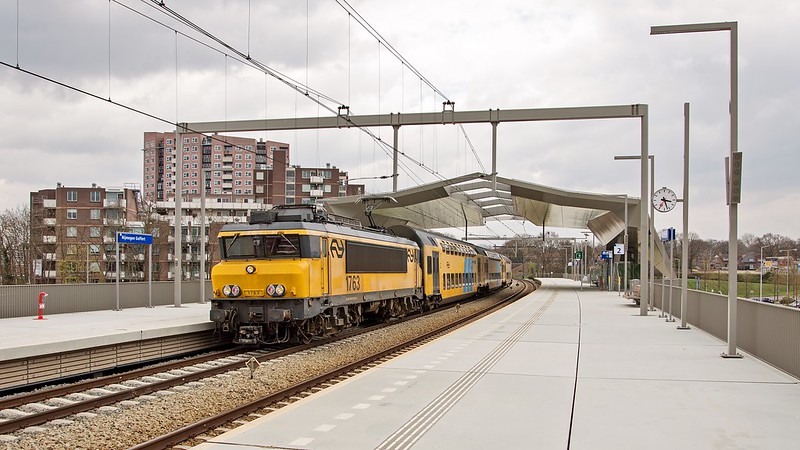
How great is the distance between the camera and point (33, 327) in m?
17.2

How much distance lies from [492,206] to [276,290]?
148 feet

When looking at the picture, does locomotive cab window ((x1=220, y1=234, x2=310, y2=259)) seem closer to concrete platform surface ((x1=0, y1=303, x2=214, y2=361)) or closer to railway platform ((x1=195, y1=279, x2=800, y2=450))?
concrete platform surface ((x1=0, y1=303, x2=214, y2=361))

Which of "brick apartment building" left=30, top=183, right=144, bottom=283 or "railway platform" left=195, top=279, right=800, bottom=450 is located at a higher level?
"brick apartment building" left=30, top=183, right=144, bottom=283

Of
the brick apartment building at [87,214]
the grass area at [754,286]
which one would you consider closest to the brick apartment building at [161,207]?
the brick apartment building at [87,214]

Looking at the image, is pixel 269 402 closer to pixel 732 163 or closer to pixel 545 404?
pixel 545 404

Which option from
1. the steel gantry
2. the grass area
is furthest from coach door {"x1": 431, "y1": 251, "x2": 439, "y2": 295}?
the grass area

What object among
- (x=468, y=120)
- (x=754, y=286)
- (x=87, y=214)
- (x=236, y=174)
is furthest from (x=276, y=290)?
(x=236, y=174)

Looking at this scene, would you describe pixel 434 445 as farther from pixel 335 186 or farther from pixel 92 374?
pixel 335 186

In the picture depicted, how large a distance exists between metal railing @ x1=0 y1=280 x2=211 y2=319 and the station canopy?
9200 mm

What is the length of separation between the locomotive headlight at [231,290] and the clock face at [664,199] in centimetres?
1605

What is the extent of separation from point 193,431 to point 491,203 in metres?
50.1

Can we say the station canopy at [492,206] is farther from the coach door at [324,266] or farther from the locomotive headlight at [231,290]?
the locomotive headlight at [231,290]

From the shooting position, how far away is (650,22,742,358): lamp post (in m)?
14.1

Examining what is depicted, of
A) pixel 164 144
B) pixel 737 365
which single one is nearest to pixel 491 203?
pixel 737 365
